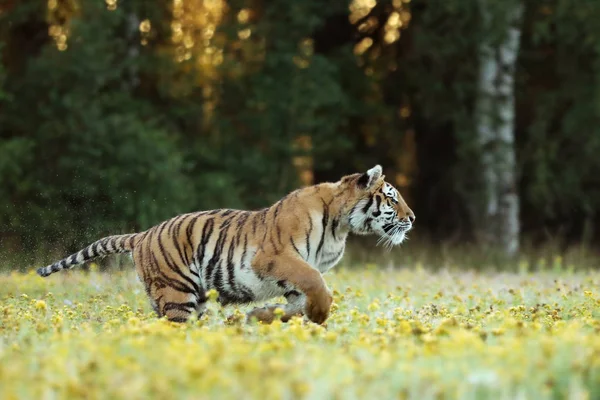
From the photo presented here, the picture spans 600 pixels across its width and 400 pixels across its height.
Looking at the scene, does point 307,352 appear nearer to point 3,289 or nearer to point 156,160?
point 3,289

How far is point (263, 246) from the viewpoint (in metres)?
7.72

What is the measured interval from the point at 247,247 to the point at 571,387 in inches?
152

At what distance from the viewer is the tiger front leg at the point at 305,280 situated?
7.27 meters

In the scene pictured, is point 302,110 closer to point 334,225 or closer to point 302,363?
point 334,225

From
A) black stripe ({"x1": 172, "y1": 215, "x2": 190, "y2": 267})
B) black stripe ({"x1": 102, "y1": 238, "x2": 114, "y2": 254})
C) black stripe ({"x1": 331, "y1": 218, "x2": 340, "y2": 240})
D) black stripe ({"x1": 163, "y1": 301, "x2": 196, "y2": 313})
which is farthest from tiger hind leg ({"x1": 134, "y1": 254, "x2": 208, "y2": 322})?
black stripe ({"x1": 331, "y1": 218, "x2": 340, "y2": 240})

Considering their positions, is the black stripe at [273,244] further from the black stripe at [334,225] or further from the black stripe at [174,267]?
the black stripe at [174,267]

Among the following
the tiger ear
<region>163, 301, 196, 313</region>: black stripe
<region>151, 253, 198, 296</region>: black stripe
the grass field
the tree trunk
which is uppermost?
the tree trunk

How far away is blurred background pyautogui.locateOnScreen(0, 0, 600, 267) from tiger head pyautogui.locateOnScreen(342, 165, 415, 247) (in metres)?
7.70

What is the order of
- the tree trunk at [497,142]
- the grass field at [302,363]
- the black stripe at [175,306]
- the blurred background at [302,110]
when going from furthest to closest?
the tree trunk at [497,142]
the blurred background at [302,110]
the black stripe at [175,306]
the grass field at [302,363]

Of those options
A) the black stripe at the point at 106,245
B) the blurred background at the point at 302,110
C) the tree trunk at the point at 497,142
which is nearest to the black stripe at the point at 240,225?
the black stripe at the point at 106,245

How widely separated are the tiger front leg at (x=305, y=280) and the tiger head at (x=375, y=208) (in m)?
0.76

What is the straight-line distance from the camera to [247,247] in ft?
25.8

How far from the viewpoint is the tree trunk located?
18219 millimetres

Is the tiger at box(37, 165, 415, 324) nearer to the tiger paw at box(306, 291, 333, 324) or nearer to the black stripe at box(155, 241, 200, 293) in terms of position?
the black stripe at box(155, 241, 200, 293)
